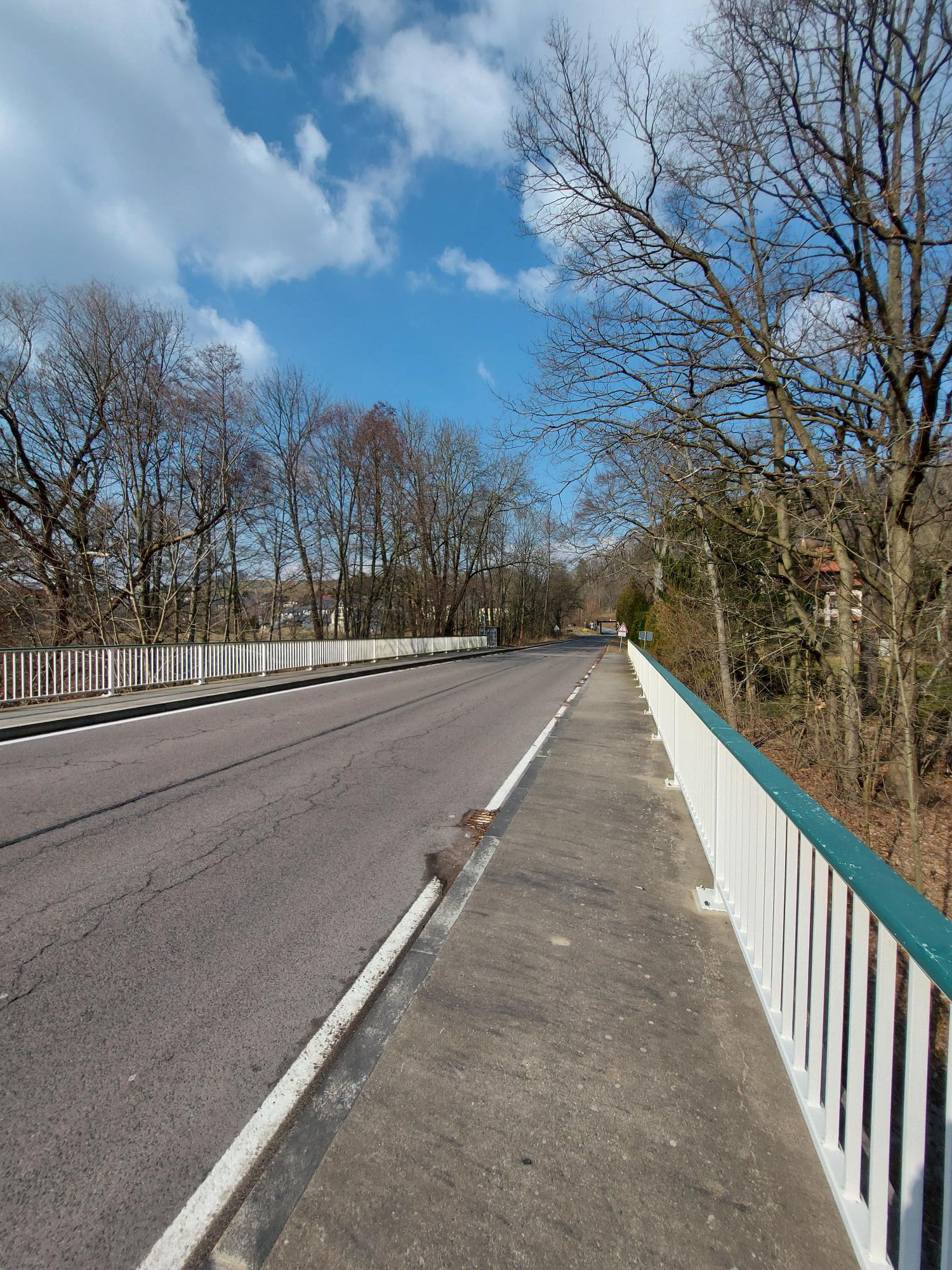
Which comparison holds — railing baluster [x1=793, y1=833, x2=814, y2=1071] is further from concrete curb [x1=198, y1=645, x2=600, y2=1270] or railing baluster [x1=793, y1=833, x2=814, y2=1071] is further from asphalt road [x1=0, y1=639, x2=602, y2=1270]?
asphalt road [x1=0, y1=639, x2=602, y2=1270]

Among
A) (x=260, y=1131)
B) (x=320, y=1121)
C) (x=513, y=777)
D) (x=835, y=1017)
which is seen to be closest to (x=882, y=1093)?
(x=835, y=1017)

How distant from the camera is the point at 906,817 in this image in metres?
7.72

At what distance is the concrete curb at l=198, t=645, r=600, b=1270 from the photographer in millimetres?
1699

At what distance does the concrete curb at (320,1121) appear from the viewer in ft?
5.57

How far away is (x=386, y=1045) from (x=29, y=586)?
23.1 metres

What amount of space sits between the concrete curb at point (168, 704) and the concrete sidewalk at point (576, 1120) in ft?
26.8

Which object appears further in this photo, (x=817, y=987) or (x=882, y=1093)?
(x=817, y=987)

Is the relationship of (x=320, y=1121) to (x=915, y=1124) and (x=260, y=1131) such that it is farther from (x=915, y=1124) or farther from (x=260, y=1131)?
(x=915, y=1124)

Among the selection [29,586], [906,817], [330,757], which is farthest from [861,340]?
[29,586]

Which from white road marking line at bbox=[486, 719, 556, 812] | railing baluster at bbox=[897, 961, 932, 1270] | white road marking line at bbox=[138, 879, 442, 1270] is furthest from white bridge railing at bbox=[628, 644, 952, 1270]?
white road marking line at bbox=[486, 719, 556, 812]

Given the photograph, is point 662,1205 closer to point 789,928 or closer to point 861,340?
point 789,928

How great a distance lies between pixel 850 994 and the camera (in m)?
1.65

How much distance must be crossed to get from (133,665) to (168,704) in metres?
2.46

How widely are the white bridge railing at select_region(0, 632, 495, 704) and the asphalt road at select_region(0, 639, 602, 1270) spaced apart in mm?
3645
